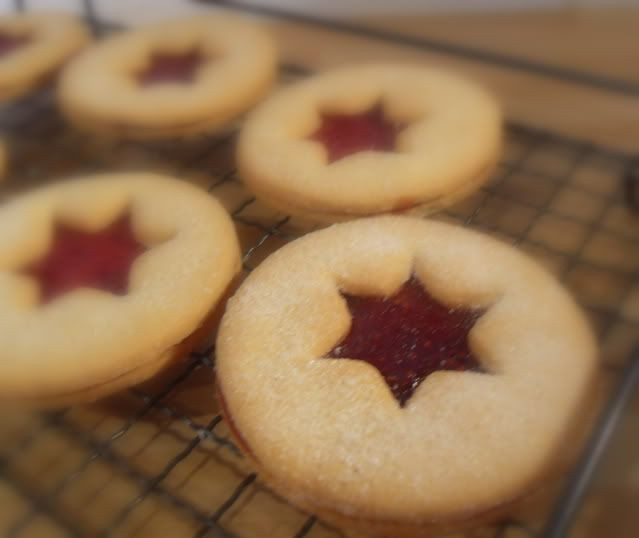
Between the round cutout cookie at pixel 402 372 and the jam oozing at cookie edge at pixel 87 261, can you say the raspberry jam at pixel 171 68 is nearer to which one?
the jam oozing at cookie edge at pixel 87 261

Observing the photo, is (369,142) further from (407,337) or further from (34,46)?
(34,46)

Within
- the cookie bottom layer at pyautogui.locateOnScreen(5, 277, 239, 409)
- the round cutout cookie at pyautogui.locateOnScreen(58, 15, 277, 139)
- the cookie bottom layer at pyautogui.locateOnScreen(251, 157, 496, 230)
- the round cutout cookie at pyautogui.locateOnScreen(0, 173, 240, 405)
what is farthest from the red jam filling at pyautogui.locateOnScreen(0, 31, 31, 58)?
the cookie bottom layer at pyautogui.locateOnScreen(5, 277, 239, 409)

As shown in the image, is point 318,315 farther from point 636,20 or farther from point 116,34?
point 636,20

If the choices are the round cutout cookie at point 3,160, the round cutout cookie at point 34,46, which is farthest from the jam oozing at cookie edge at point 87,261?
the round cutout cookie at point 34,46

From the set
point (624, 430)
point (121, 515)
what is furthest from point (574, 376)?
point (121, 515)

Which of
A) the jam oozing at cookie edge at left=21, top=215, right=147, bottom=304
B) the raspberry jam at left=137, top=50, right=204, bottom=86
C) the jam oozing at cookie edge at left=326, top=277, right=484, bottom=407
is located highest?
the raspberry jam at left=137, top=50, right=204, bottom=86

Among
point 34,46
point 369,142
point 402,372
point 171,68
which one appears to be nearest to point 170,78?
point 171,68

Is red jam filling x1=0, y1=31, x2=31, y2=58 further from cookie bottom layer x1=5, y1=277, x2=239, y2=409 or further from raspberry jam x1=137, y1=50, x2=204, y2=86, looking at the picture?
cookie bottom layer x1=5, y1=277, x2=239, y2=409
